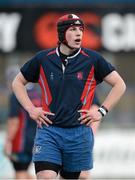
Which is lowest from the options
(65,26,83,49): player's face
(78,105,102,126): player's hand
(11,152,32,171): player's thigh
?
(11,152,32,171): player's thigh

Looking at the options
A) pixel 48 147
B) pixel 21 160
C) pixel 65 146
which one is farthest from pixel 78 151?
pixel 21 160

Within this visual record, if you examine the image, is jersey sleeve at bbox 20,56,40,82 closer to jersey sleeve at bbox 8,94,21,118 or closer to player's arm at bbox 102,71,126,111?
player's arm at bbox 102,71,126,111

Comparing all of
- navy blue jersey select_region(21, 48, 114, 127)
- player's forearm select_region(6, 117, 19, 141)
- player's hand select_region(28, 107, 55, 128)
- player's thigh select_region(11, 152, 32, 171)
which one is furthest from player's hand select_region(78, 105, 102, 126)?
player's thigh select_region(11, 152, 32, 171)

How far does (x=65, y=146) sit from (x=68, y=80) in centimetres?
64

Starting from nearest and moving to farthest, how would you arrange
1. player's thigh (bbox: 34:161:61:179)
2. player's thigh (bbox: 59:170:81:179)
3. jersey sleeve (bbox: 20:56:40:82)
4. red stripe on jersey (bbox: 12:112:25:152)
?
player's thigh (bbox: 34:161:61:179) → jersey sleeve (bbox: 20:56:40:82) → player's thigh (bbox: 59:170:81:179) → red stripe on jersey (bbox: 12:112:25:152)

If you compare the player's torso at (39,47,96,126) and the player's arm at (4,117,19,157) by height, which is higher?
the player's torso at (39,47,96,126)

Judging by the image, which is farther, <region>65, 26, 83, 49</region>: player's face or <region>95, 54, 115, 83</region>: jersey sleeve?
<region>95, 54, 115, 83</region>: jersey sleeve

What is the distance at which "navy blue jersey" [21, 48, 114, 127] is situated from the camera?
29.8 feet

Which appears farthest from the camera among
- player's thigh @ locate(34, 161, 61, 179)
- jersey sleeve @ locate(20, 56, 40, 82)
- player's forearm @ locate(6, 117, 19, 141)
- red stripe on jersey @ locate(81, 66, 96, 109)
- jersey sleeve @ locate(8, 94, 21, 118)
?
player's forearm @ locate(6, 117, 19, 141)

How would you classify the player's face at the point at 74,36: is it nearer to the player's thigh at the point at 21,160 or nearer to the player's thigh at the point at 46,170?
the player's thigh at the point at 46,170

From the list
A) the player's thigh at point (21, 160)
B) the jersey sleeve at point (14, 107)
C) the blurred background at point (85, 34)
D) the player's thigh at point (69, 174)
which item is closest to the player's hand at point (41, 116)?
the player's thigh at point (69, 174)

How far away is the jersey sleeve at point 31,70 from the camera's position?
930 centimetres

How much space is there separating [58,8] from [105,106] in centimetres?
1273

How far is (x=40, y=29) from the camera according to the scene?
2181 centimetres
